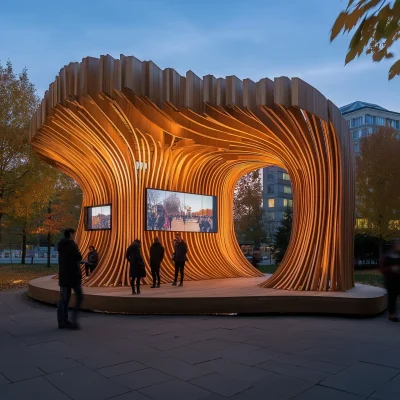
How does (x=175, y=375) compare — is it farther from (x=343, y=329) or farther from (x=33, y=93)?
(x=33, y=93)

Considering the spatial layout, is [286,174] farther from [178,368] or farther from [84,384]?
[84,384]

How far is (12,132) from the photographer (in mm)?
17797

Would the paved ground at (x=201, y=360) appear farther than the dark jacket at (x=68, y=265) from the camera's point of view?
No

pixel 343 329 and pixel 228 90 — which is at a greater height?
pixel 228 90

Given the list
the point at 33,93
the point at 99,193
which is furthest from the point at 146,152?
the point at 33,93

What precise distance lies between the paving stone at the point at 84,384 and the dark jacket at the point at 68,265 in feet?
8.28

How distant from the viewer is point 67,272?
6.95 meters

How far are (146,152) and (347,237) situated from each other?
6.28 meters

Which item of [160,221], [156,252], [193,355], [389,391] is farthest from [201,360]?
[160,221]

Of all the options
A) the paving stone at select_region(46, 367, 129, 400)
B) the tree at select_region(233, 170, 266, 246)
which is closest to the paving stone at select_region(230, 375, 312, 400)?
the paving stone at select_region(46, 367, 129, 400)

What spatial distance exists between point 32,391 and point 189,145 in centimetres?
942

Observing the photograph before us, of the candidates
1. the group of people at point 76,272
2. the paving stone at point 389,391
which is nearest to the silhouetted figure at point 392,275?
the group of people at point 76,272

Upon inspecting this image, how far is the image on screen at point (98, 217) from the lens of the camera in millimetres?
12796

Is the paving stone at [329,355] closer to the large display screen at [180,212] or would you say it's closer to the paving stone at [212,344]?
the paving stone at [212,344]
